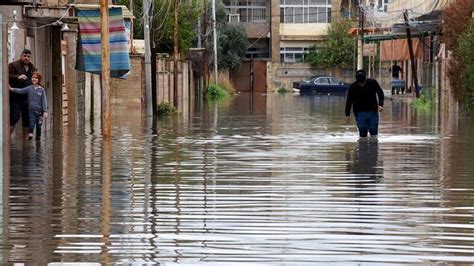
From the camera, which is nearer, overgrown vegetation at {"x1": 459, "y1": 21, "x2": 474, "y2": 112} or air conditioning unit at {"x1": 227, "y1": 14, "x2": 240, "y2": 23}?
overgrown vegetation at {"x1": 459, "y1": 21, "x2": 474, "y2": 112}

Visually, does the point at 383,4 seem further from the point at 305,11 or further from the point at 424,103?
the point at 424,103

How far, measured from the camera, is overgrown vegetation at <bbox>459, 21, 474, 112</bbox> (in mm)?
37500

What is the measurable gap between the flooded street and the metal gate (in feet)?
231

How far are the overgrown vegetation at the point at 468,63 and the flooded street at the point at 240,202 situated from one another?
11.8m

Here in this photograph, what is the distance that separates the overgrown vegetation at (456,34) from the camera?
41562 mm

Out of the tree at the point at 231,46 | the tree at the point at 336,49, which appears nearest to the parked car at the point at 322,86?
the tree at the point at 336,49

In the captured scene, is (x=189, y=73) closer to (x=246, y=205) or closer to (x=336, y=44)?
(x=336, y=44)

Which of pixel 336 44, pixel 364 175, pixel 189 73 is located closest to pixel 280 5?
pixel 336 44

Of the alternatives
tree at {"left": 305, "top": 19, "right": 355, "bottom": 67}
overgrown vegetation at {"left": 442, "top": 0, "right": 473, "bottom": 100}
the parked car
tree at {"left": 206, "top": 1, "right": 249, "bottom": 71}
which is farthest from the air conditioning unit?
overgrown vegetation at {"left": 442, "top": 0, "right": 473, "bottom": 100}

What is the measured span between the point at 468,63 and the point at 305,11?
6314 cm

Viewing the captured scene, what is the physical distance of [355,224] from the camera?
39.0ft

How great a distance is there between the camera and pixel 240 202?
1387 centimetres

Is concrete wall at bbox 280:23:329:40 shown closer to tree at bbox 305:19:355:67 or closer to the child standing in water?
tree at bbox 305:19:355:67

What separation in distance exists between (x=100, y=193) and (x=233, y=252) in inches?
199
